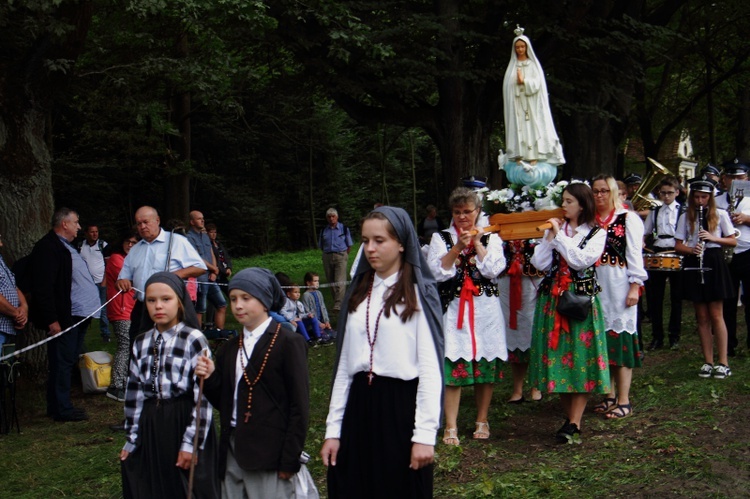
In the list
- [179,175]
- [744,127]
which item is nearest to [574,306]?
[179,175]

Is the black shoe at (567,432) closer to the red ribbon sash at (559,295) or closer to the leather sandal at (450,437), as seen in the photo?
the red ribbon sash at (559,295)

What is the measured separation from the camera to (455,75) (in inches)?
585

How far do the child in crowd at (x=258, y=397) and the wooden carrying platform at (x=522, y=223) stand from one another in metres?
2.92

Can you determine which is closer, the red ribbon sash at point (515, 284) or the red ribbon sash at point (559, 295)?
the red ribbon sash at point (559, 295)

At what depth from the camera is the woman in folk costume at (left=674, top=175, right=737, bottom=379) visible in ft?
28.3

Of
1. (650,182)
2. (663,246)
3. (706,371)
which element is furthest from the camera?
(650,182)

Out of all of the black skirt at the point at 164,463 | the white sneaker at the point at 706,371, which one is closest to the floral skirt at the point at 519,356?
the white sneaker at the point at 706,371

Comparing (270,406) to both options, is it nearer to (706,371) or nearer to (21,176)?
(706,371)

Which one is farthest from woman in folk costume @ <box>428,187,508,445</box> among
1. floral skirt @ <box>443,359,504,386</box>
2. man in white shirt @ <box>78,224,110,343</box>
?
man in white shirt @ <box>78,224,110,343</box>

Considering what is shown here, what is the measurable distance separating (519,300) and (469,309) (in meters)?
1.48

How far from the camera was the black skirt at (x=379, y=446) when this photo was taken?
3740 millimetres

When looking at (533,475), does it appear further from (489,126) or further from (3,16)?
(489,126)

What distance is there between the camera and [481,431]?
698cm

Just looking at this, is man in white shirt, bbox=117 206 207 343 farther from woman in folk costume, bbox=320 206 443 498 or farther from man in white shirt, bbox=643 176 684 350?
man in white shirt, bbox=643 176 684 350
